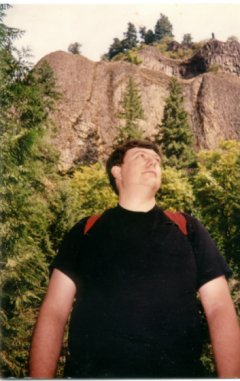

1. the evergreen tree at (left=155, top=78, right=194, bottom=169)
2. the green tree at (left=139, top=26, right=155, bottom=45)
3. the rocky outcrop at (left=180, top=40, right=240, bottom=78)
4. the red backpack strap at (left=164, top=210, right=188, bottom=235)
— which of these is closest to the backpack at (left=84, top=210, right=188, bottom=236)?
the red backpack strap at (left=164, top=210, right=188, bottom=235)

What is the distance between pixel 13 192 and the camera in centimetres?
Answer: 470

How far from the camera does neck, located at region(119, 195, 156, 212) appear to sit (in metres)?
3.52

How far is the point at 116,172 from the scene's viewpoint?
369cm

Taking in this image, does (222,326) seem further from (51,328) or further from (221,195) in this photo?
(221,195)

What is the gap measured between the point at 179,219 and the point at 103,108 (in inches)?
114

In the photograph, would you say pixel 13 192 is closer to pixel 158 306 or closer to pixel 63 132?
pixel 63 132

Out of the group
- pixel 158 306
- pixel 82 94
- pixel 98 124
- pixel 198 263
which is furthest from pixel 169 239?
pixel 82 94

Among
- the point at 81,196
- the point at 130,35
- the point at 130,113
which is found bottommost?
the point at 81,196

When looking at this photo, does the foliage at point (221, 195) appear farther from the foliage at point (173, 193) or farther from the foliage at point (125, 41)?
the foliage at point (125, 41)

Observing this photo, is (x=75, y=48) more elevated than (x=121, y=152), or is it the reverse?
(x=75, y=48)

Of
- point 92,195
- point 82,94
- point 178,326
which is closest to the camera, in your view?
point 178,326

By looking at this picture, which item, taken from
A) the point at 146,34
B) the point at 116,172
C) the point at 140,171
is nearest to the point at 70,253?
the point at 116,172

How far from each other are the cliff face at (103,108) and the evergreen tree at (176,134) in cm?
12

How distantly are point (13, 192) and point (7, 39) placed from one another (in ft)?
5.69
